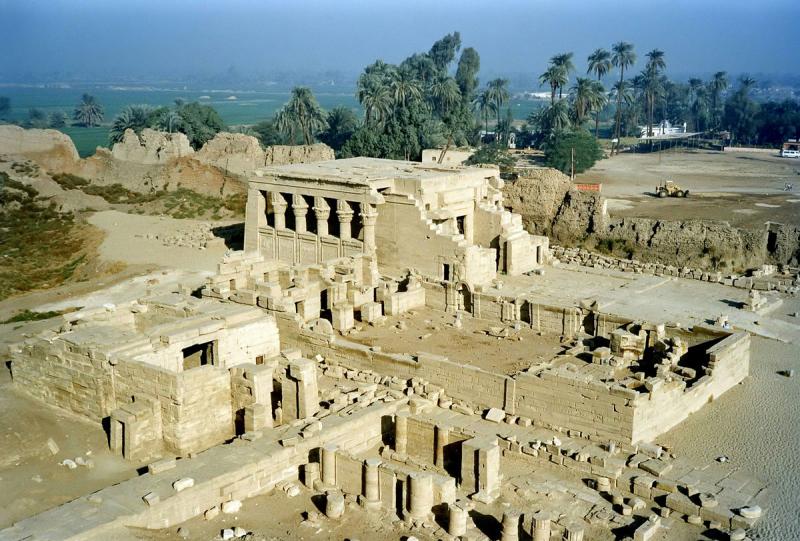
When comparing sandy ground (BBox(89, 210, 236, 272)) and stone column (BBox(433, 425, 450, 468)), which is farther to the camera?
sandy ground (BBox(89, 210, 236, 272))

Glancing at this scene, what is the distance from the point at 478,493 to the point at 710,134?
88043 millimetres

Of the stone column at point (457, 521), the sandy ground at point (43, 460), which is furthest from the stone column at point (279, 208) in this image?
the stone column at point (457, 521)

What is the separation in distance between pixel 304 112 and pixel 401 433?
5144 centimetres

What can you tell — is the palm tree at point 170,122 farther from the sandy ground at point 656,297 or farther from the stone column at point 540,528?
the stone column at point 540,528

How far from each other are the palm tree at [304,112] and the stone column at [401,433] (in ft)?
163

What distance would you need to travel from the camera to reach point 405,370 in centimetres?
2247

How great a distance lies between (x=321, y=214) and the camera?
105 feet

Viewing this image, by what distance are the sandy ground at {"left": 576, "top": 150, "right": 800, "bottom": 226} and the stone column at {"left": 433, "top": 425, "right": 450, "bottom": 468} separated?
25.6 metres

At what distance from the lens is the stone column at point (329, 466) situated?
17.4 metres

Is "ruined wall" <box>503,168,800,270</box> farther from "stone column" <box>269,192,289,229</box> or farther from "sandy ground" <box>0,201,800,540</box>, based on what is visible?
"stone column" <box>269,192,289,229</box>

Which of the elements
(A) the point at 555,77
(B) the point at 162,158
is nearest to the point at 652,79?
(A) the point at 555,77

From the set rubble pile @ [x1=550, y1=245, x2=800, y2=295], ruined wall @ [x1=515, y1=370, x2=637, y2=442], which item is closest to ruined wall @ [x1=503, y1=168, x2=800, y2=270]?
rubble pile @ [x1=550, y1=245, x2=800, y2=295]

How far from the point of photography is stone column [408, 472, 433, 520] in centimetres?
1616

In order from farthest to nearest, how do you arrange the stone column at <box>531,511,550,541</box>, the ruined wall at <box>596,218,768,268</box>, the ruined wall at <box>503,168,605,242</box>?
the ruined wall at <box>503,168,605,242</box>, the ruined wall at <box>596,218,768,268</box>, the stone column at <box>531,511,550,541</box>
